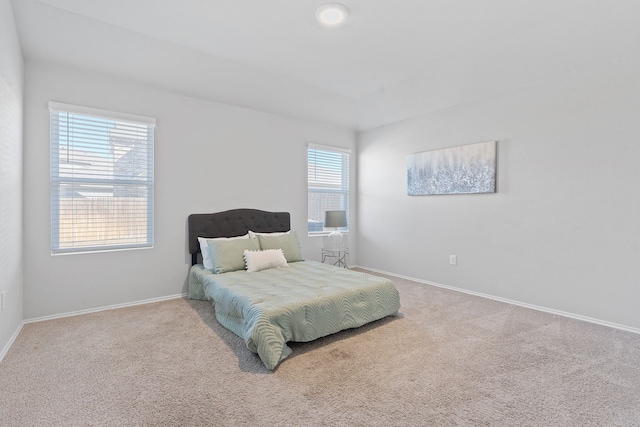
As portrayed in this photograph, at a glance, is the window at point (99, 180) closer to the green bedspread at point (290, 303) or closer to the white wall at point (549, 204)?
the green bedspread at point (290, 303)

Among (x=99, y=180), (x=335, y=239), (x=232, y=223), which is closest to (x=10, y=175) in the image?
(x=99, y=180)

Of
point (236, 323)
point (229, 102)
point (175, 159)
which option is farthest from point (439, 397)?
point (229, 102)

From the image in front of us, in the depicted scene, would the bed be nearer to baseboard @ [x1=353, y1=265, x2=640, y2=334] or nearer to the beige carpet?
the beige carpet

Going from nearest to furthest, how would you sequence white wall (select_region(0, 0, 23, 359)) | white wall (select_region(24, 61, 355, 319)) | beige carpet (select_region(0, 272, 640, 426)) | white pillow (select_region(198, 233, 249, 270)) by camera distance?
beige carpet (select_region(0, 272, 640, 426)) < white wall (select_region(0, 0, 23, 359)) < white wall (select_region(24, 61, 355, 319)) < white pillow (select_region(198, 233, 249, 270))

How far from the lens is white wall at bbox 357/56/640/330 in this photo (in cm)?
291

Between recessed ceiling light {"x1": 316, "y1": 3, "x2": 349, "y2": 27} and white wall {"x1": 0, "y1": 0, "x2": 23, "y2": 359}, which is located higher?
recessed ceiling light {"x1": 316, "y1": 3, "x2": 349, "y2": 27}

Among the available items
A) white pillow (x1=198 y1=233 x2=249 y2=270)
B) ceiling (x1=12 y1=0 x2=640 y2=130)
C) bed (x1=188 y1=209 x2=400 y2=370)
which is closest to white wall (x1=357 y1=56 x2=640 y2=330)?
ceiling (x1=12 y1=0 x2=640 y2=130)

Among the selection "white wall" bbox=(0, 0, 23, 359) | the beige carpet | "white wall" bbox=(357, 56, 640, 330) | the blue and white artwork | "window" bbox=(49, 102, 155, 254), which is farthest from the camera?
the blue and white artwork

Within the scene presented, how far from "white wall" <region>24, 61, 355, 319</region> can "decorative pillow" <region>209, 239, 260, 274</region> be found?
57 cm

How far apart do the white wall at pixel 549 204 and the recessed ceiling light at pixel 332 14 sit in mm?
2238

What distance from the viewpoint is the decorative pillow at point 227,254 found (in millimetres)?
3500

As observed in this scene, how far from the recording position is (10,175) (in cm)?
249

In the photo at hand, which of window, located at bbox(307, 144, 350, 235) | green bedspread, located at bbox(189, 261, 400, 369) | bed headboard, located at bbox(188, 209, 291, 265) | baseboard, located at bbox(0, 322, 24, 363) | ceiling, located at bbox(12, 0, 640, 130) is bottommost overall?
baseboard, located at bbox(0, 322, 24, 363)

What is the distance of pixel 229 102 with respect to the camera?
13.6 feet
